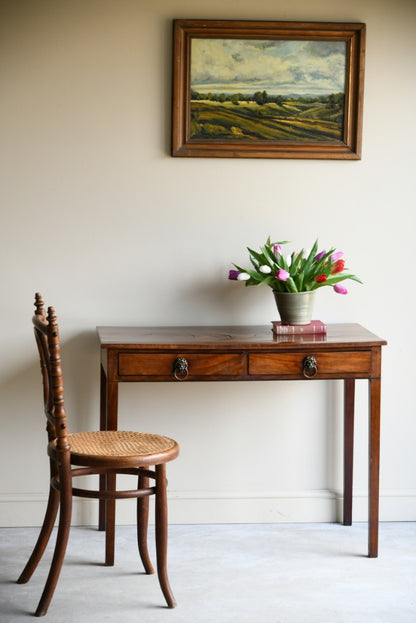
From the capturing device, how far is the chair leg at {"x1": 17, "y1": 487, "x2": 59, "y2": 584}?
300 cm

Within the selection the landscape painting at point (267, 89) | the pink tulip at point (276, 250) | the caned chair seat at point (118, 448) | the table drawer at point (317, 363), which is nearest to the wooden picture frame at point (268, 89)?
the landscape painting at point (267, 89)

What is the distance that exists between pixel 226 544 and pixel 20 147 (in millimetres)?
1778

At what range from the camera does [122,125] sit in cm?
354

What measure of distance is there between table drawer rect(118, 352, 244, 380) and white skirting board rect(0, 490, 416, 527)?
2.36ft

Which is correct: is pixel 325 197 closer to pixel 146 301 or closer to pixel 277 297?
pixel 277 297

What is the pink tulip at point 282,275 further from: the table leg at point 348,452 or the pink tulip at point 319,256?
the table leg at point 348,452

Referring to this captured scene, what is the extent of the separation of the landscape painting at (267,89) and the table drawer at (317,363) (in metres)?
0.94

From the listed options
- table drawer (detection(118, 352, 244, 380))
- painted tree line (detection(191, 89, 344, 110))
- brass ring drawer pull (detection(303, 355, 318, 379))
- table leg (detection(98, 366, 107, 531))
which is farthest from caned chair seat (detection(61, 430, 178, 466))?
painted tree line (detection(191, 89, 344, 110))

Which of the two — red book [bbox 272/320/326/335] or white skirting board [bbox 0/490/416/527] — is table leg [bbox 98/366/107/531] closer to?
white skirting board [bbox 0/490/416/527]

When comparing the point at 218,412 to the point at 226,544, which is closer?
the point at 226,544

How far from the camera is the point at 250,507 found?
3.69 m

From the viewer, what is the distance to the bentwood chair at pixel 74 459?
9.08 feet

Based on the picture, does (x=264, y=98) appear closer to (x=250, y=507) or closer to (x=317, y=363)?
(x=317, y=363)

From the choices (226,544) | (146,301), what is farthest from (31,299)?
(226,544)
